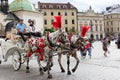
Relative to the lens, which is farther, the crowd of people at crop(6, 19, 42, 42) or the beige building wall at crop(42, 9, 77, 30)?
the beige building wall at crop(42, 9, 77, 30)

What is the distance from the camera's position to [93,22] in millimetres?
107688

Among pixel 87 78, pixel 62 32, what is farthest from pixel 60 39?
pixel 87 78

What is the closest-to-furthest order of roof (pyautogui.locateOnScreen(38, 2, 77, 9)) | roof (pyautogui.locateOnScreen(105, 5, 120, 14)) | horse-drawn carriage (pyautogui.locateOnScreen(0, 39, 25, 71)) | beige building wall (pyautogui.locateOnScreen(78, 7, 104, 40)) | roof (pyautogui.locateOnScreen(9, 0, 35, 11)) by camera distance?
horse-drawn carriage (pyautogui.locateOnScreen(0, 39, 25, 71)), roof (pyautogui.locateOnScreen(9, 0, 35, 11)), roof (pyautogui.locateOnScreen(38, 2, 77, 9)), beige building wall (pyautogui.locateOnScreen(78, 7, 104, 40)), roof (pyautogui.locateOnScreen(105, 5, 120, 14))

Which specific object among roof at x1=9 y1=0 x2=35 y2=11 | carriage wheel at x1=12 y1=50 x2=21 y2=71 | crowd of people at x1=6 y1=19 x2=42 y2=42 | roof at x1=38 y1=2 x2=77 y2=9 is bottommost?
carriage wheel at x1=12 y1=50 x2=21 y2=71

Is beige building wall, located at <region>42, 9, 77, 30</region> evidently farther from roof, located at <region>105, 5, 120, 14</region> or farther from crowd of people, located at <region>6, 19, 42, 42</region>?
crowd of people, located at <region>6, 19, 42, 42</region>

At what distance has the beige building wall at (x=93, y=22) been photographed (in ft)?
342

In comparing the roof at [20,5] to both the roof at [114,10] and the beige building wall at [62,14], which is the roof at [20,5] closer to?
the beige building wall at [62,14]

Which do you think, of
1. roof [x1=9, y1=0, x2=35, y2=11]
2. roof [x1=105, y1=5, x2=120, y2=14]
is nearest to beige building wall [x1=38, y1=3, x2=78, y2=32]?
roof [x1=105, y1=5, x2=120, y2=14]

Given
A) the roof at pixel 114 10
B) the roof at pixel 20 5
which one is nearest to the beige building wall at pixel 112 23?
the roof at pixel 114 10

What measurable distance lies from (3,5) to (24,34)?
5742 centimetres

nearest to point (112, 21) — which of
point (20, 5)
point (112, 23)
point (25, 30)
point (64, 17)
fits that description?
point (112, 23)

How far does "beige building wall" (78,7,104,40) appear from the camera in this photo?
104125mm

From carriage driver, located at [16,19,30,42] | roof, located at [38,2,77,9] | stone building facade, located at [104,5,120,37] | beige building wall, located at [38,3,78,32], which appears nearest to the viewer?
carriage driver, located at [16,19,30,42]

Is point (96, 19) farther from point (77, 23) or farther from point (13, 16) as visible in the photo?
point (13, 16)
